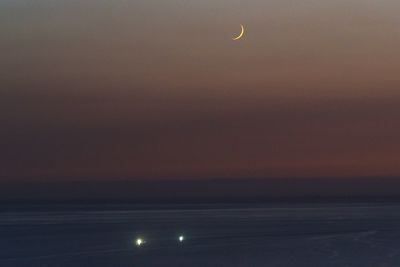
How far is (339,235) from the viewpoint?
43.2 meters

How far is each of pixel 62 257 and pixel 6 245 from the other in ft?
20.9

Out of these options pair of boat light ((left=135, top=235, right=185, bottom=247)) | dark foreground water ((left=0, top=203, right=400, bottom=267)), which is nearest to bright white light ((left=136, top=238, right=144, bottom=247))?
pair of boat light ((left=135, top=235, right=185, bottom=247))

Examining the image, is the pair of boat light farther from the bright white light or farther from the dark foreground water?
the dark foreground water

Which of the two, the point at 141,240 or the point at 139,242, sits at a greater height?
the point at 141,240

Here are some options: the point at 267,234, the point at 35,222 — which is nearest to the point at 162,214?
the point at 35,222

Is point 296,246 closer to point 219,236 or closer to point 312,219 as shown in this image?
point 219,236

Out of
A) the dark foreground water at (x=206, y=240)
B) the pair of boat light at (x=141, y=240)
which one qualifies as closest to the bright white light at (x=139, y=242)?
the pair of boat light at (x=141, y=240)

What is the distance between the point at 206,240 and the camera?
134 feet

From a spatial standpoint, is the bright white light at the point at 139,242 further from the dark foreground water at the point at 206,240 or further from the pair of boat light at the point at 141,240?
the dark foreground water at the point at 206,240

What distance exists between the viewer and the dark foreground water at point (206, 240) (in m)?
33.1

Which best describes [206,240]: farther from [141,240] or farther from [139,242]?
[139,242]

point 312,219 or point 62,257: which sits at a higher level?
point 312,219

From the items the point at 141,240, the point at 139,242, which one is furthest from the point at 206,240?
the point at 139,242

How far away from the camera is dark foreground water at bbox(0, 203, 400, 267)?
3306 cm
